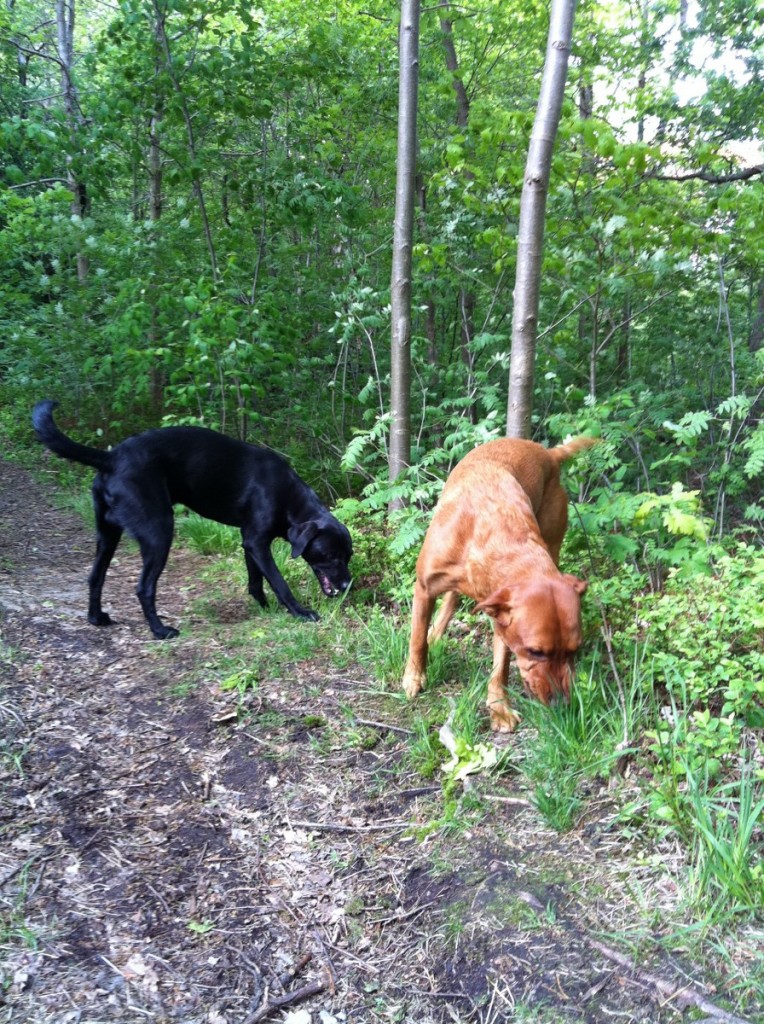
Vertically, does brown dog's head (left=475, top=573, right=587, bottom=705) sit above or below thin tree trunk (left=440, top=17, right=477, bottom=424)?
below

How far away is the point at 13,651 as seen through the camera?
403 centimetres

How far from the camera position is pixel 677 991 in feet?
6.58

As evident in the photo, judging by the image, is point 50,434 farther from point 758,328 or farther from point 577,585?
point 758,328

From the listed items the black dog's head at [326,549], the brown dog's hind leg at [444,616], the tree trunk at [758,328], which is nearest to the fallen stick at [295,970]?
the brown dog's hind leg at [444,616]

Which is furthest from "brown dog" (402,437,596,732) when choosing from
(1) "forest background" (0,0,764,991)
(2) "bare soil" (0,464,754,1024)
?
(2) "bare soil" (0,464,754,1024)

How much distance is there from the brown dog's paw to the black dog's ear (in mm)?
1459

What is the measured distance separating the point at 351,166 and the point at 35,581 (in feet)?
20.6

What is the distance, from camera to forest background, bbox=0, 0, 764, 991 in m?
3.14

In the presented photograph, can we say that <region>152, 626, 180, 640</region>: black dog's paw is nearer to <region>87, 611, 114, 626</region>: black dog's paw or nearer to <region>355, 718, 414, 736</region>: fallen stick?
<region>87, 611, 114, 626</region>: black dog's paw

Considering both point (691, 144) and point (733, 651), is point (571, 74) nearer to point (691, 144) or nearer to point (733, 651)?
point (691, 144)

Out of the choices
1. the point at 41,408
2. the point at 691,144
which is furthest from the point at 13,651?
the point at 691,144

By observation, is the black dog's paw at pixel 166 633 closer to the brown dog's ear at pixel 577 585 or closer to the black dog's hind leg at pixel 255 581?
the black dog's hind leg at pixel 255 581

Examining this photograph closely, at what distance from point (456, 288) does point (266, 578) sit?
4861 mm

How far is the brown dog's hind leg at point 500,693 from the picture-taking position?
3355 millimetres
